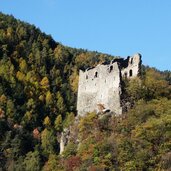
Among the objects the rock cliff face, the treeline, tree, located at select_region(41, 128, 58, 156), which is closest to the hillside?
the treeline

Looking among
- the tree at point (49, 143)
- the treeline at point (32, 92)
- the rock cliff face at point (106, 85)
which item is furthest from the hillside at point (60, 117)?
the rock cliff face at point (106, 85)

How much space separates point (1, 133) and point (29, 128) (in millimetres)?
8505

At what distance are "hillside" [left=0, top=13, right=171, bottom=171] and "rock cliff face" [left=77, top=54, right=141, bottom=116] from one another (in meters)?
1.16

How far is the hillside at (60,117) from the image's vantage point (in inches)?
2489

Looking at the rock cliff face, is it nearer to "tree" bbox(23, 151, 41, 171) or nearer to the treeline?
the treeline

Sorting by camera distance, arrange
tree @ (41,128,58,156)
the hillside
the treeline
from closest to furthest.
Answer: the hillside → tree @ (41,128,58,156) → the treeline

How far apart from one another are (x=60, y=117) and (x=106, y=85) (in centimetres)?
3196

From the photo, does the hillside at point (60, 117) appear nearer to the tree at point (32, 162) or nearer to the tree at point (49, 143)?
the tree at point (32, 162)

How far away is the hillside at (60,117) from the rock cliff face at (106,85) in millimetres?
1158

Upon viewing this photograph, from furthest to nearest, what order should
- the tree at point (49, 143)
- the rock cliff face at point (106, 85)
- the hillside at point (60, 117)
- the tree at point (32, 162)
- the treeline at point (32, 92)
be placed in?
the treeline at point (32, 92) → the tree at point (49, 143) → the tree at point (32, 162) → the rock cliff face at point (106, 85) → the hillside at point (60, 117)

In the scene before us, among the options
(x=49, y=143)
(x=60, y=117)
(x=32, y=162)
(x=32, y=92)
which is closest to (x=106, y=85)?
(x=32, y=162)

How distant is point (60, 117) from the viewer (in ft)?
338

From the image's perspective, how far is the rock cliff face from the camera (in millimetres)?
70562

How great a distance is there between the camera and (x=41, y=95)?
111 m
